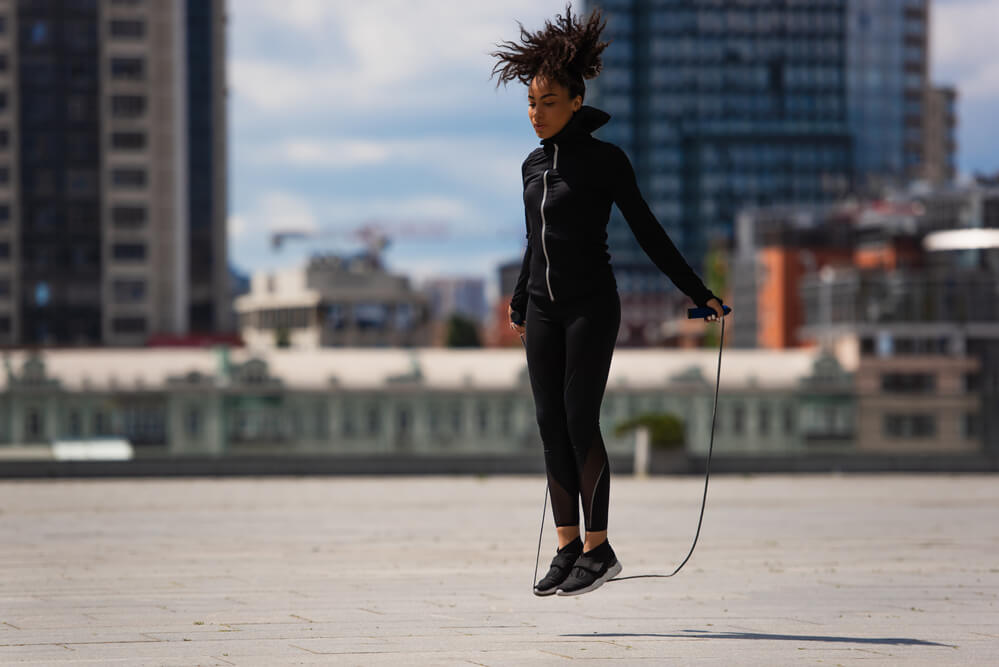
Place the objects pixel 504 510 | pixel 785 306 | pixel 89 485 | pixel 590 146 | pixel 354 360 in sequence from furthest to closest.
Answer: pixel 785 306 < pixel 354 360 < pixel 89 485 < pixel 504 510 < pixel 590 146

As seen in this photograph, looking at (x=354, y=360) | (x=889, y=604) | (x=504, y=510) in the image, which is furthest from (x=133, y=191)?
(x=889, y=604)

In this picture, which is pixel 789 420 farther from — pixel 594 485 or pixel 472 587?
pixel 594 485

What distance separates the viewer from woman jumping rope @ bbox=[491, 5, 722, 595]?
6.08 m

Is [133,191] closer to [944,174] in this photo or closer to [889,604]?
[944,174]

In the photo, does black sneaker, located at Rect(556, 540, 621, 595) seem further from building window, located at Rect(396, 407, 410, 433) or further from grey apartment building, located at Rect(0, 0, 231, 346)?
grey apartment building, located at Rect(0, 0, 231, 346)

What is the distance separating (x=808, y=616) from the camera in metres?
6.31

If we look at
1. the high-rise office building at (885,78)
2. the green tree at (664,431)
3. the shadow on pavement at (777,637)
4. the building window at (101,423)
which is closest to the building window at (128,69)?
the building window at (101,423)

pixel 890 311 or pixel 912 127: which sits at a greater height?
pixel 912 127

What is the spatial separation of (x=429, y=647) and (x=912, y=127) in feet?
524

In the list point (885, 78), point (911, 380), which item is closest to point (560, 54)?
point (911, 380)

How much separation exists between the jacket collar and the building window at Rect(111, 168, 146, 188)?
10400cm

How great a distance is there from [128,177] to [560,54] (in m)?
104

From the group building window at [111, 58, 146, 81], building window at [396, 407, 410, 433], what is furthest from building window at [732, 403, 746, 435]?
building window at [111, 58, 146, 81]

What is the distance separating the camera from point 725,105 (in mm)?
156000
